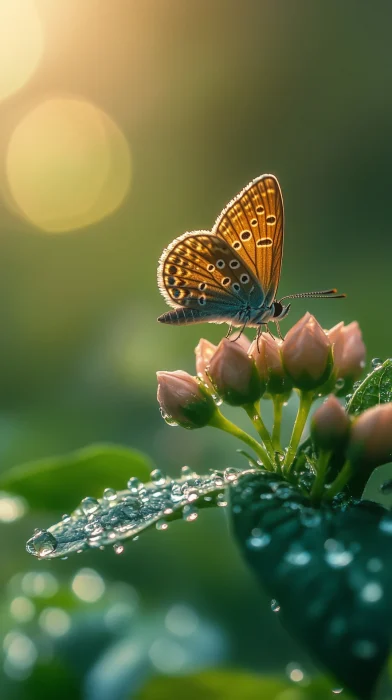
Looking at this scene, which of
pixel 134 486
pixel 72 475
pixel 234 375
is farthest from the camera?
pixel 72 475

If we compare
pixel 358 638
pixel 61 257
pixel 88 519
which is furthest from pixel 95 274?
pixel 358 638

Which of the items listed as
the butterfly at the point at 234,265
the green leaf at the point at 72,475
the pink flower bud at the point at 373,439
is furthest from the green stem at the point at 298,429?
the green leaf at the point at 72,475

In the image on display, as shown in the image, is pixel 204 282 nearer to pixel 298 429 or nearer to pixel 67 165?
pixel 298 429

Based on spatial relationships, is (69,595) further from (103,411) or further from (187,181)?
(187,181)

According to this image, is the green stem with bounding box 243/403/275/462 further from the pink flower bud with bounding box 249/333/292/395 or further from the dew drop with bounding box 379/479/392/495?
the dew drop with bounding box 379/479/392/495

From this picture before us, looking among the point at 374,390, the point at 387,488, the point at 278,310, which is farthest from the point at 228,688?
the point at 278,310

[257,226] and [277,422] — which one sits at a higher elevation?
[257,226]

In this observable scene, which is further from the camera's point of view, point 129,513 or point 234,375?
point 234,375
